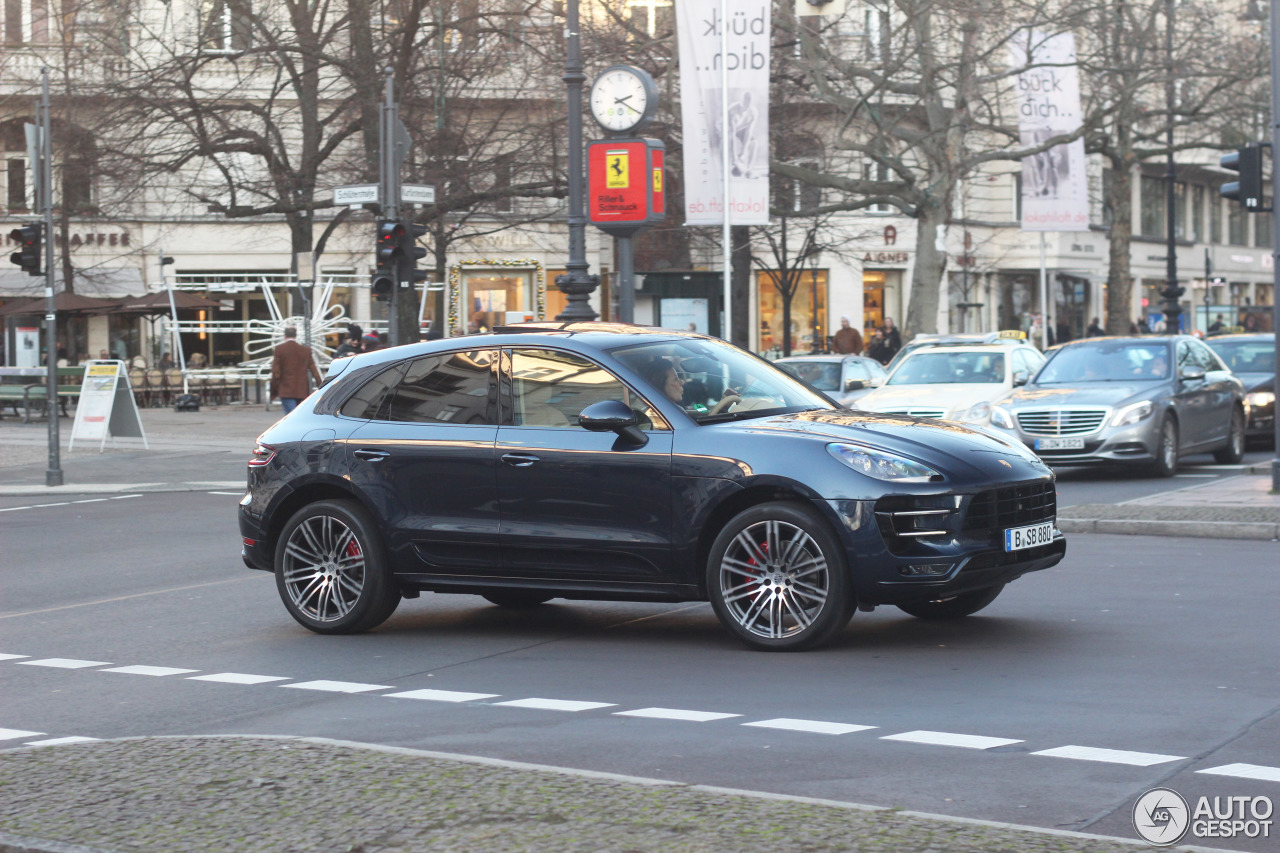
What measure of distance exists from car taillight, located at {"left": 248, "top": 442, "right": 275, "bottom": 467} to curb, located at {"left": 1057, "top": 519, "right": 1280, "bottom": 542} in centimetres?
623

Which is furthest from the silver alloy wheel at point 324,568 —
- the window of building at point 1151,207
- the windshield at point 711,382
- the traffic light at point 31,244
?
the window of building at point 1151,207

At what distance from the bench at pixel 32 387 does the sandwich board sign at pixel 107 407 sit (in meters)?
9.00

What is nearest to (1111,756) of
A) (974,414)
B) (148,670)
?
(148,670)

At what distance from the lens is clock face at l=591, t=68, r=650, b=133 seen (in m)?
19.3

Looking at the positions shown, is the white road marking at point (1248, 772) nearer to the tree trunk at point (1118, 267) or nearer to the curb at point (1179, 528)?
the curb at point (1179, 528)

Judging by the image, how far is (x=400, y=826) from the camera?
485 cm

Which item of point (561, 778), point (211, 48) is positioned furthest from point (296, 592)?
point (211, 48)

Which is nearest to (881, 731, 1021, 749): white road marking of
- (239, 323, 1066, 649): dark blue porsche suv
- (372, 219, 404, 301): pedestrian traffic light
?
(239, 323, 1066, 649): dark blue porsche suv

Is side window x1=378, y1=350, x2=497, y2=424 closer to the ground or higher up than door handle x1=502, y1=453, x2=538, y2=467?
higher up

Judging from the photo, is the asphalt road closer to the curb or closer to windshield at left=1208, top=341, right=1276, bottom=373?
the curb

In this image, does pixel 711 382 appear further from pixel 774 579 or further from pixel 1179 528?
pixel 1179 528

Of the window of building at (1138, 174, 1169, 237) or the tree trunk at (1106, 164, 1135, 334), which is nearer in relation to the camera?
the tree trunk at (1106, 164, 1135, 334)

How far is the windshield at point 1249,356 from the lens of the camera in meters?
25.3

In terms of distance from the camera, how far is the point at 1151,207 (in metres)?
70.8
